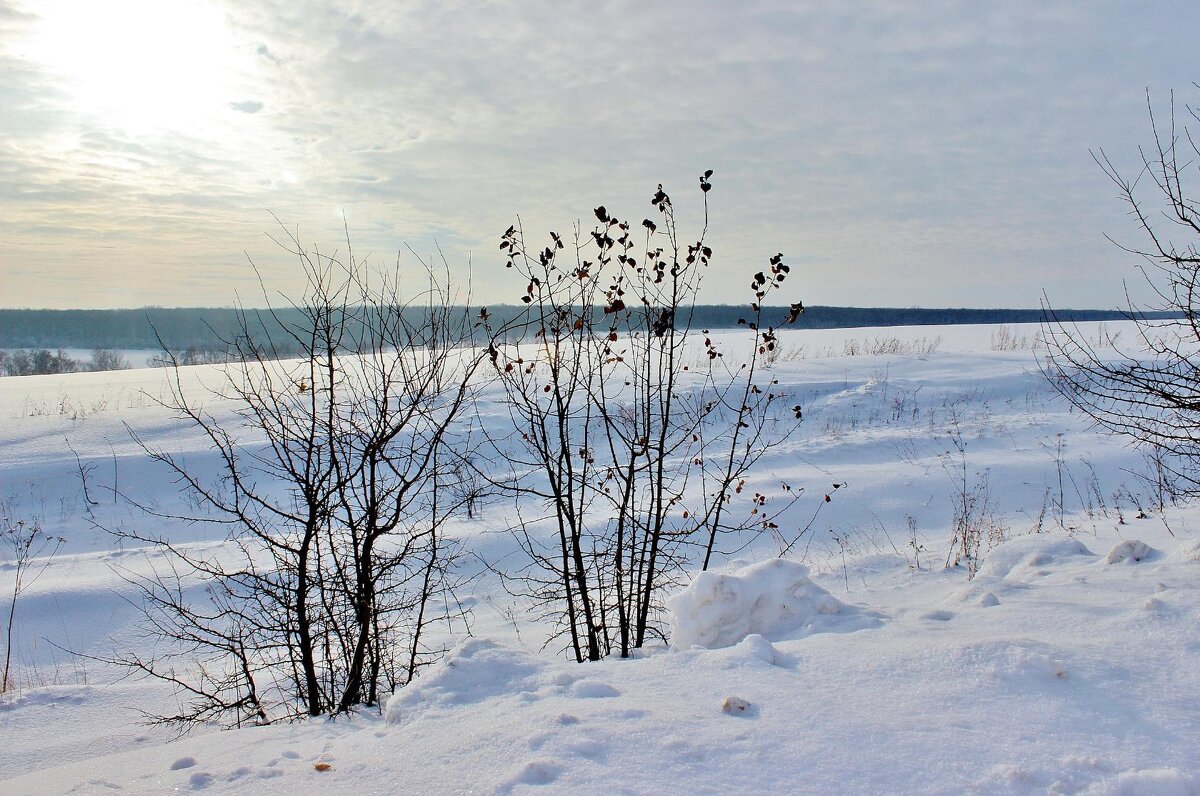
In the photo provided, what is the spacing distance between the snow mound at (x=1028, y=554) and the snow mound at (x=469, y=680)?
344cm

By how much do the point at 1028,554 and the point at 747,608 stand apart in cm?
247

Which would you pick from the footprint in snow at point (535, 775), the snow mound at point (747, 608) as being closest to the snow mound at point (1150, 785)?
the footprint in snow at point (535, 775)

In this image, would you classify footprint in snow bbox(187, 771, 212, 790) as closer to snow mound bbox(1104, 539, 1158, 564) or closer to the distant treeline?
snow mound bbox(1104, 539, 1158, 564)

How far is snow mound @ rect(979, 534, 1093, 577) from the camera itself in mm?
5332

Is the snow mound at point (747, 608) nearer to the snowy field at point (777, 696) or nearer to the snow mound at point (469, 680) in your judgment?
the snowy field at point (777, 696)

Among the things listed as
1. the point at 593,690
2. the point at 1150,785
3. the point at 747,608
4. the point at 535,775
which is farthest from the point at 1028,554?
the point at 535,775

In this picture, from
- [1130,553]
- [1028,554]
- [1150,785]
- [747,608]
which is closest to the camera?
[1150,785]

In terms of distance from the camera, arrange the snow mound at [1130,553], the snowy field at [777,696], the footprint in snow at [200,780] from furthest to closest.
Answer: the snow mound at [1130,553], the footprint in snow at [200,780], the snowy field at [777,696]

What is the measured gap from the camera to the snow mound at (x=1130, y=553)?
4.92 m

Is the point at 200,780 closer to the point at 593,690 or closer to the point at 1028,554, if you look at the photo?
the point at 593,690

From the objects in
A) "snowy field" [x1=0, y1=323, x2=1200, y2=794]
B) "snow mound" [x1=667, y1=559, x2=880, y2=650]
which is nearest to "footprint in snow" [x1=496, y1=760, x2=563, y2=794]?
"snowy field" [x1=0, y1=323, x2=1200, y2=794]

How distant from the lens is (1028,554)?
547 cm

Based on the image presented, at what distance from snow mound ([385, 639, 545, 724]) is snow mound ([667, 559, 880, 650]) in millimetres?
1024

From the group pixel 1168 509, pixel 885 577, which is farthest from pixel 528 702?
pixel 1168 509
